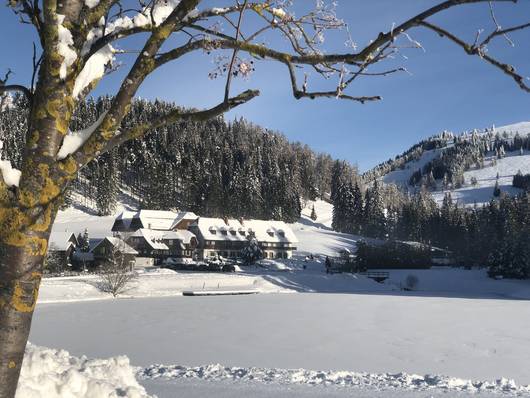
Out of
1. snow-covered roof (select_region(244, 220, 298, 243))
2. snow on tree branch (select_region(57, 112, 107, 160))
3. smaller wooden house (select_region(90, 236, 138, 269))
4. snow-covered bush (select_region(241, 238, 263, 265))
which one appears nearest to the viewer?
snow on tree branch (select_region(57, 112, 107, 160))

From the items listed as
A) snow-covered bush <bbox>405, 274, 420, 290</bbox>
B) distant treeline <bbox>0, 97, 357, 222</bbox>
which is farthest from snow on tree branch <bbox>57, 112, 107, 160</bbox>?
distant treeline <bbox>0, 97, 357, 222</bbox>

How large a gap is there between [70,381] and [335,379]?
590cm

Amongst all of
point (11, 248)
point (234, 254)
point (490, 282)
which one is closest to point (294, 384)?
point (11, 248)

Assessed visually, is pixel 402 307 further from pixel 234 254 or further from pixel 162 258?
pixel 234 254

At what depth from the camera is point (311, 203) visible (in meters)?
159

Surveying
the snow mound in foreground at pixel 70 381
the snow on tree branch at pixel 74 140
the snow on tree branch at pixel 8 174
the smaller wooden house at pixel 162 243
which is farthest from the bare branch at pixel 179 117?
the smaller wooden house at pixel 162 243

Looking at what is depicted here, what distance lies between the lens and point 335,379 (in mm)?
9266

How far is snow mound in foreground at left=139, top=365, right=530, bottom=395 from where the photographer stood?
8648mm

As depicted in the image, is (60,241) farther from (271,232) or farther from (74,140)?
(74,140)

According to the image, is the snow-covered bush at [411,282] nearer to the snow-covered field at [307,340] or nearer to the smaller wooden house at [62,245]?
the snow-covered field at [307,340]

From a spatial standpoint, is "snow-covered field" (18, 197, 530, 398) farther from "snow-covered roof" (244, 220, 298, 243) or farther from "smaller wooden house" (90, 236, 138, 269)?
"snow-covered roof" (244, 220, 298, 243)

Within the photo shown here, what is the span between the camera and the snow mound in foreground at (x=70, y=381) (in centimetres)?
438

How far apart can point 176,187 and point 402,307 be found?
93.2m

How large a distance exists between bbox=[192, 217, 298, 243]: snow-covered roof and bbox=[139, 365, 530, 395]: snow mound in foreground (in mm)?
74532
